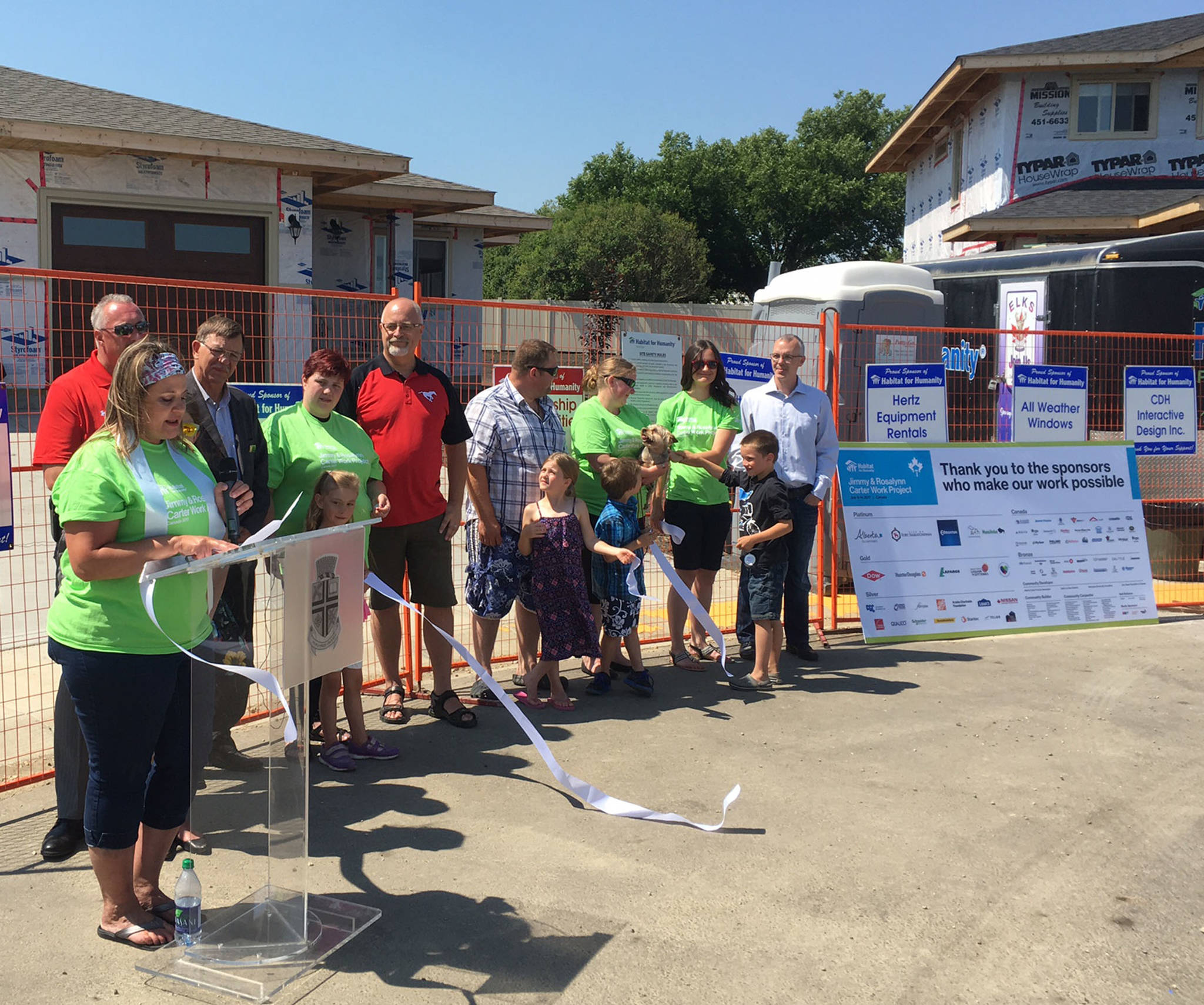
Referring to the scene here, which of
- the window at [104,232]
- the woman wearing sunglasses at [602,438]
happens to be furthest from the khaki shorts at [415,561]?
the window at [104,232]

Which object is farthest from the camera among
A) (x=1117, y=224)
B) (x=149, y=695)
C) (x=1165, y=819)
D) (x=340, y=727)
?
(x=1117, y=224)

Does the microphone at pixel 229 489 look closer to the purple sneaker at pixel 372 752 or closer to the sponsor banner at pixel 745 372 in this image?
the purple sneaker at pixel 372 752

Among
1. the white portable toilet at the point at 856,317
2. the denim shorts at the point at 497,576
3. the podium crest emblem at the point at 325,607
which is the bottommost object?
the denim shorts at the point at 497,576

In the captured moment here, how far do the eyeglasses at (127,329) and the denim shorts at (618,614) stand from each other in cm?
289

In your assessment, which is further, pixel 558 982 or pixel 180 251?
pixel 180 251

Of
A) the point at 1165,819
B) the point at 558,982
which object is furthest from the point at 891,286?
the point at 558,982

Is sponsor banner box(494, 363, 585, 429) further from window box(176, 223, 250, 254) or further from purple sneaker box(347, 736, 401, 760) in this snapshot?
window box(176, 223, 250, 254)

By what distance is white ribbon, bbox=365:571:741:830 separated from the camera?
3.83 metres

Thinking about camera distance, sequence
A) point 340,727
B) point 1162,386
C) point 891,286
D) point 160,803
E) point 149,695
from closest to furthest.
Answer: point 149,695 → point 160,803 → point 340,727 → point 1162,386 → point 891,286

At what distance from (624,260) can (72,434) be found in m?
36.0

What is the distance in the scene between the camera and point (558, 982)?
3145mm

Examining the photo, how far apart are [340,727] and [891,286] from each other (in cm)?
671

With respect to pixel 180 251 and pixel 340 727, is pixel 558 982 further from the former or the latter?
pixel 180 251

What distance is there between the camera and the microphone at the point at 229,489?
3.73 m
